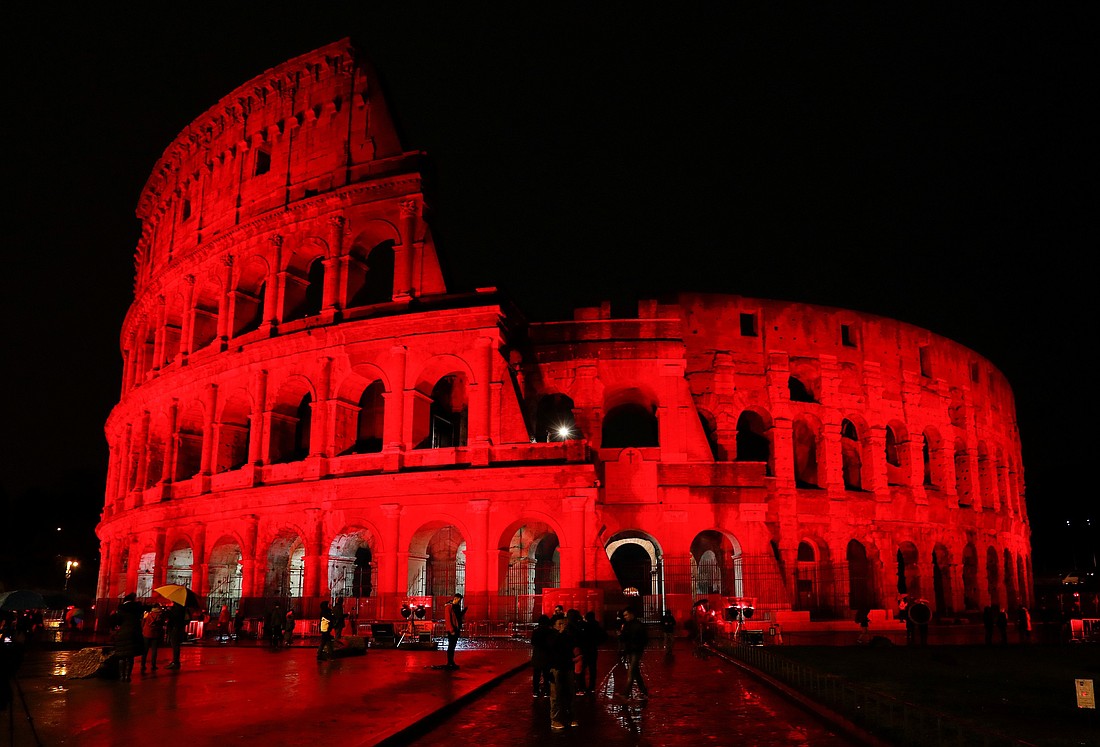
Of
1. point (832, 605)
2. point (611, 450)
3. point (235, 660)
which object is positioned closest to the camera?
point (235, 660)

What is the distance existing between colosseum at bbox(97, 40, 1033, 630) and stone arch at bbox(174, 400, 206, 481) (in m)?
0.11

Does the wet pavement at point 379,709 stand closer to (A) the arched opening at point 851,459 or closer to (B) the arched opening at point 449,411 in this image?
(B) the arched opening at point 449,411

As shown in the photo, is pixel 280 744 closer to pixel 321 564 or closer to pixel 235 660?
pixel 235 660

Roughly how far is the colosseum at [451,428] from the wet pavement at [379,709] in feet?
30.6

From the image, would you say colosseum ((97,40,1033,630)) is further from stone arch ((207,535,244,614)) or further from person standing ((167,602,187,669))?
person standing ((167,602,187,669))

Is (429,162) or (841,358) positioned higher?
(429,162)

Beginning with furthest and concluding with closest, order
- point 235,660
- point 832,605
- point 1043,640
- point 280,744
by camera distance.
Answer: point 832,605 → point 1043,640 → point 235,660 → point 280,744

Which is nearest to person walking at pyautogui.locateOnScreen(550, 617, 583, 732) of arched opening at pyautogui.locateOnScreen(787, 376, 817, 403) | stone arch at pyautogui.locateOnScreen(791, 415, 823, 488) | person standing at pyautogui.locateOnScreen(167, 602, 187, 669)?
person standing at pyautogui.locateOnScreen(167, 602, 187, 669)

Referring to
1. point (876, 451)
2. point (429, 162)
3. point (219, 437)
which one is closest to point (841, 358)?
point (876, 451)

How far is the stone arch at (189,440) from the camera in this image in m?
32.2

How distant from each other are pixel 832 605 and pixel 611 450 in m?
9.29

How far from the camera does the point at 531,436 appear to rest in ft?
94.7

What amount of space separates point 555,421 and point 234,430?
11261mm

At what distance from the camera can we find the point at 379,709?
1037 centimetres
